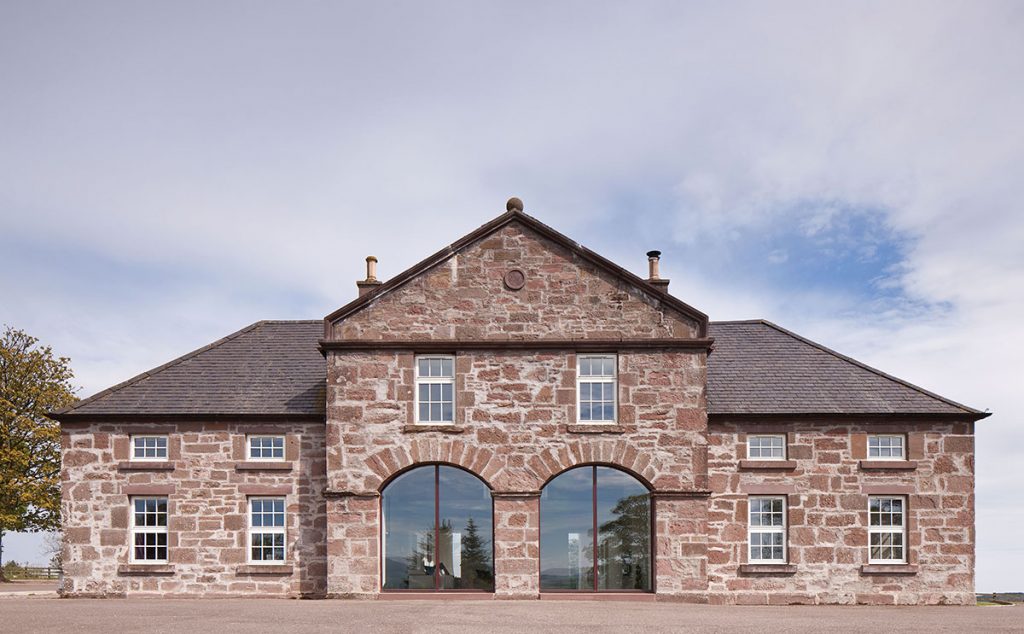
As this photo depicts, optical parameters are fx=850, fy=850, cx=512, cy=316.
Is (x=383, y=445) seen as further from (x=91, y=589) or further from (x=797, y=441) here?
(x=797, y=441)

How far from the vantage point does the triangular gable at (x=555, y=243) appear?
20688mm

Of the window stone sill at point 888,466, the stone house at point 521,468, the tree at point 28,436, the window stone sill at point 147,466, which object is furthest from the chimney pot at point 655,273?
the tree at point 28,436

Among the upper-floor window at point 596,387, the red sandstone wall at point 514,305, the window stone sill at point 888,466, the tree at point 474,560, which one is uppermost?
the red sandstone wall at point 514,305

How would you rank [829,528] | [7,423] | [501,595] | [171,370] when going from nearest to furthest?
[501,595] → [829,528] → [171,370] → [7,423]

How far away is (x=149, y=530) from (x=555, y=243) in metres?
12.5

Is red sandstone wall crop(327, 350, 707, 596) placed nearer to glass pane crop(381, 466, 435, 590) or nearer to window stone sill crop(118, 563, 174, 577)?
glass pane crop(381, 466, 435, 590)

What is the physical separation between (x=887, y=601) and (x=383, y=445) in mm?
12932

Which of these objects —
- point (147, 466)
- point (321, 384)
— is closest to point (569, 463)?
point (321, 384)

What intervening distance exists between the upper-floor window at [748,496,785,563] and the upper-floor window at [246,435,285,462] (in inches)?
474

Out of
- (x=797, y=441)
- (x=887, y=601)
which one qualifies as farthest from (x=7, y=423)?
(x=887, y=601)

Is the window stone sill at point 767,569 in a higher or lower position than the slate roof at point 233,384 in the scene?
lower

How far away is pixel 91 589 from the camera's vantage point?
21.2m

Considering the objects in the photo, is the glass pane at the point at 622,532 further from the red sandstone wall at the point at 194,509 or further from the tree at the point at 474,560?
the red sandstone wall at the point at 194,509

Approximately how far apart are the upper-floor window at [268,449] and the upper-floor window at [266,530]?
3.48 feet
